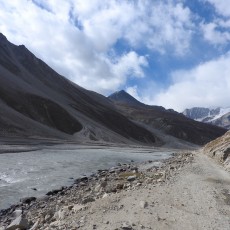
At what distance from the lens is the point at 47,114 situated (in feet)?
450

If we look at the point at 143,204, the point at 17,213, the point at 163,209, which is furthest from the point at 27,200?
the point at 163,209

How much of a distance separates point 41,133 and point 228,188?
289 feet

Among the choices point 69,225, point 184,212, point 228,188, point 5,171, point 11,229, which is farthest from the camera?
point 5,171

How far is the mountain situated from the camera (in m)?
110

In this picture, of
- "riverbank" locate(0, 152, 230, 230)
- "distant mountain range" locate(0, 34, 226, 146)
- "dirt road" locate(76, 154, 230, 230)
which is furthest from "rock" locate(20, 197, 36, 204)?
"distant mountain range" locate(0, 34, 226, 146)

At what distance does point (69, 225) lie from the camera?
14.0 meters

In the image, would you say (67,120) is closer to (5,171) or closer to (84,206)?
(5,171)

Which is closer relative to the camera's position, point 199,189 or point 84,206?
point 84,206

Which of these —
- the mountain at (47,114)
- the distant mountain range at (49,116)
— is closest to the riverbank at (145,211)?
the distant mountain range at (49,116)

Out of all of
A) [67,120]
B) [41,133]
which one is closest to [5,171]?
[41,133]

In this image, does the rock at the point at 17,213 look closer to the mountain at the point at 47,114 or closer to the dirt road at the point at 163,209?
the dirt road at the point at 163,209

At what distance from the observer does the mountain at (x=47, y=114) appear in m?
110

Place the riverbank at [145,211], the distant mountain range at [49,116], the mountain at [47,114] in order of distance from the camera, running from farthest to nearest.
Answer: the mountain at [47,114], the distant mountain range at [49,116], the riverbank at [145,211]

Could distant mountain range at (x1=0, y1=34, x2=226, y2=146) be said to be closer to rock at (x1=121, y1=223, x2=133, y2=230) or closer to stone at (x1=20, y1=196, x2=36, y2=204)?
stone at (x1=20, y1=196, x2=36, y2=204)
